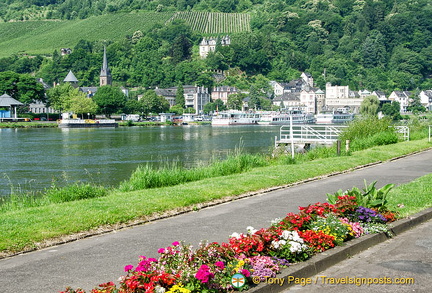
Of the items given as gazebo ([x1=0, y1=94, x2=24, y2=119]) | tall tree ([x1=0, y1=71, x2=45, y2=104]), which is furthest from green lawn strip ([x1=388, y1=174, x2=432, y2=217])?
tall tree ([x1=0, y1=71, x2=45, y2=104])

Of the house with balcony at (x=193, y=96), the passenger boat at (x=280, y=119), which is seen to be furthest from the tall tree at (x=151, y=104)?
the house with balcony at (x=193, y=96)

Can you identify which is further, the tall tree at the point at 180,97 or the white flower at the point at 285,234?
the tall tree at the point at 180,97

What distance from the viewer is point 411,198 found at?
41.6 ft

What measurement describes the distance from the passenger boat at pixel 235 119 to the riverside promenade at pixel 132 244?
12047cm

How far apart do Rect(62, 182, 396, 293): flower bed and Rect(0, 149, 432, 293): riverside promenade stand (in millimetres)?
447

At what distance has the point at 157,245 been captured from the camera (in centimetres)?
911

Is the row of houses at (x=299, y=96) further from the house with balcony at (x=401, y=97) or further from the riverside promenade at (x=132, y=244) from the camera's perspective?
the riverside promenade at (x=132, y=244)

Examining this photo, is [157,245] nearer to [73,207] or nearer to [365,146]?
[73,207]

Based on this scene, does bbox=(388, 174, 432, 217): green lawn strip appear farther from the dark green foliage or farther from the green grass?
the green grass

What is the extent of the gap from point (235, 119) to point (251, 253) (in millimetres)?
130206

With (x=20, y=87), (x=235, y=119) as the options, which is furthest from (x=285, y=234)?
(x=235, y=119)

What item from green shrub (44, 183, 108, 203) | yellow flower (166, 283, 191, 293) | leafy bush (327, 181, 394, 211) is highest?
leafy bush (327, 181, 394, 211)

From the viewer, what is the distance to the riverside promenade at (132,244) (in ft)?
24.2

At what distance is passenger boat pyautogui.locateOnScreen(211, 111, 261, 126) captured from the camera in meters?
136
